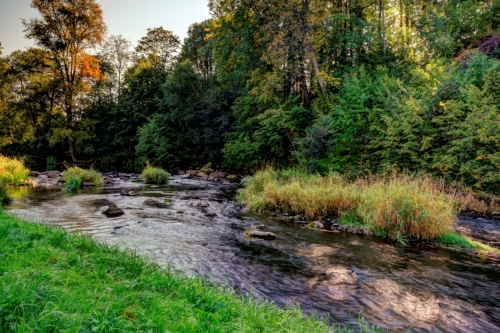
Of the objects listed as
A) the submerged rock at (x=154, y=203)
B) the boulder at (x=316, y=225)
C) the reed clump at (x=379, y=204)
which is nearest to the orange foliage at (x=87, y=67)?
the submerged rock at (x=154, y=203)

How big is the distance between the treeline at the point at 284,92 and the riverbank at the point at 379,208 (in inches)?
127

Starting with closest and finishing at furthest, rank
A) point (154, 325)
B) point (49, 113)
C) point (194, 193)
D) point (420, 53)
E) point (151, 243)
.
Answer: point (154, 325)
point (151, 243)
point (194, 193)
point (420, 53)
point (49, 113)

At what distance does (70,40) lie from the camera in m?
31.6

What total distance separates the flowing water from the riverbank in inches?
25.1

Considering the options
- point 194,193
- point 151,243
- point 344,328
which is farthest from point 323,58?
point 344,328

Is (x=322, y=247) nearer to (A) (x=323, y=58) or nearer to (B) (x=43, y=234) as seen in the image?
(B) (x=43, y=234)

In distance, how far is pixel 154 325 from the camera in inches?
102

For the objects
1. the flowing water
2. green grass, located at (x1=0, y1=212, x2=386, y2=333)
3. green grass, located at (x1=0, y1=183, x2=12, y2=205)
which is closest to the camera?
green grass, located at (x1=0, y1=212, x2=386, y2=333)

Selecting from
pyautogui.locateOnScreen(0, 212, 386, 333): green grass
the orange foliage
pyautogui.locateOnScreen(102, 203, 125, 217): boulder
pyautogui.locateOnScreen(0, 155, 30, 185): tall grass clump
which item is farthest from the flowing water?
the orange foliage

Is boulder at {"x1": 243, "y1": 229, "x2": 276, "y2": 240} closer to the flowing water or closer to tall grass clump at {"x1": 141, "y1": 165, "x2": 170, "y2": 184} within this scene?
the flowing water

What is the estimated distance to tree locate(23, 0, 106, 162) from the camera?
30.4 meters

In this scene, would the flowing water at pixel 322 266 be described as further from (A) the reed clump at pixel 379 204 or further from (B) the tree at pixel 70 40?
(B) the tree at pixel 70 40

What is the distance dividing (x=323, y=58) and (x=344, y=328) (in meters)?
22.9

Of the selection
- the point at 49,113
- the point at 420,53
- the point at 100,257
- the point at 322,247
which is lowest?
the point at 322,247
